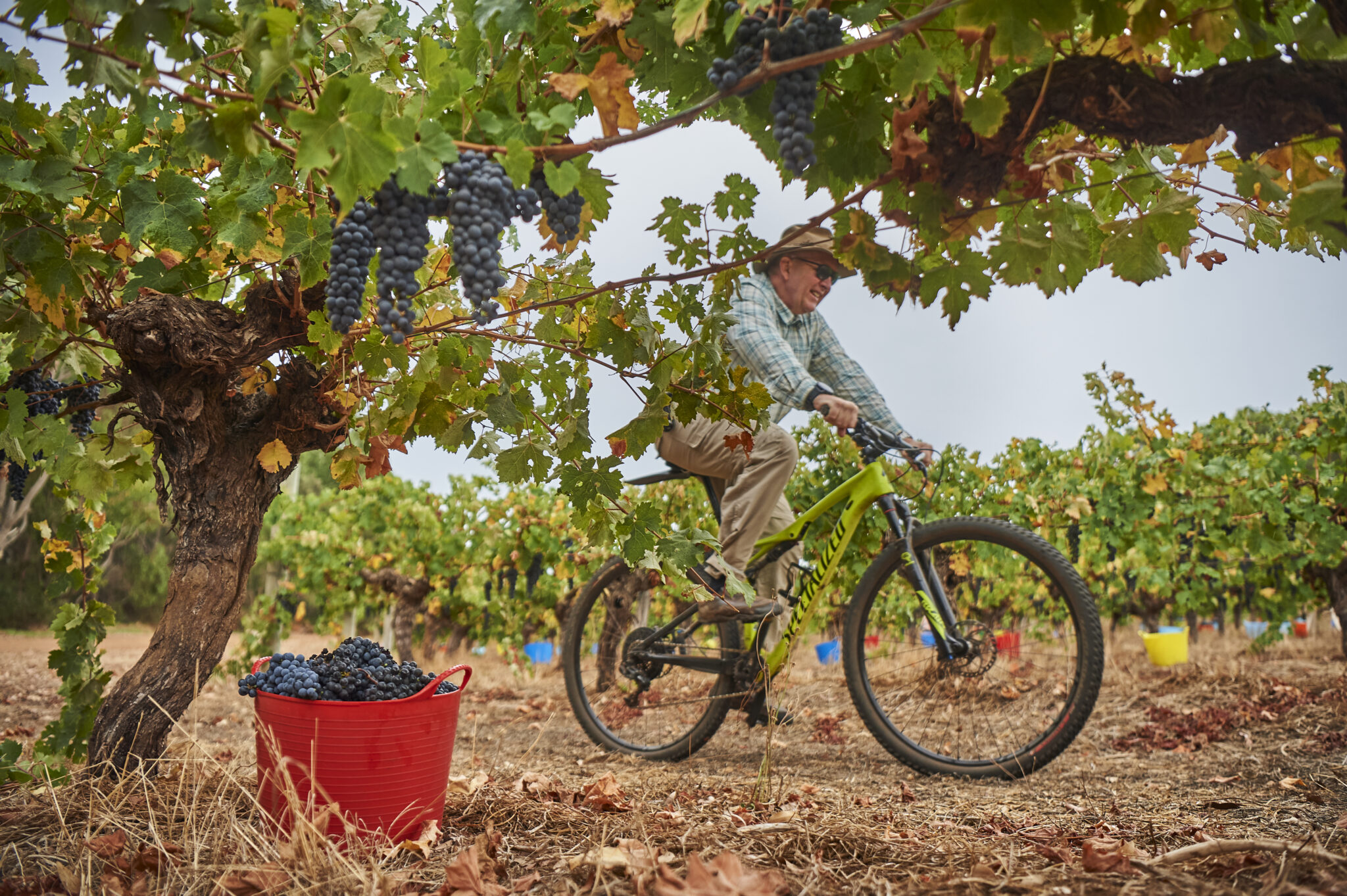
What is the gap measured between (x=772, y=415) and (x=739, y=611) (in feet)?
2.59

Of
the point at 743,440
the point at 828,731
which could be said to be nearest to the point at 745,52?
the point at 743,440

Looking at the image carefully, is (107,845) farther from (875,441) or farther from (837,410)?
(875,441)

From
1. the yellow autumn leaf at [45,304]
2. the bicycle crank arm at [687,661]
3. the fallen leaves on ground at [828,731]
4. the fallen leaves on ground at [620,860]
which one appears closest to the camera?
the fallen leaves on ground at [620,860]

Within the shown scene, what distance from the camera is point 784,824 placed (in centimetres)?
163

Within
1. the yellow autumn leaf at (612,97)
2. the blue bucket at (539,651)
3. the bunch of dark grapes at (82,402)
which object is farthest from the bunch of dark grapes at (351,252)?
the blue bucket at (539,651)

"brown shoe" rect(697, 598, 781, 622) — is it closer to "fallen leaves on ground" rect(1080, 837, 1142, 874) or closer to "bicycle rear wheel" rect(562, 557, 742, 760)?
"bicycle rear wheel" rect(562, 557, 742, 760)

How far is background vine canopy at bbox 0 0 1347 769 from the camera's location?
1136 mm

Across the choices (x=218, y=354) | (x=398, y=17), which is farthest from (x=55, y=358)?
(x=398, y=17)

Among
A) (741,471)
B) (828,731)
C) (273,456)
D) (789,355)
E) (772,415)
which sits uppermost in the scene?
(789,355)

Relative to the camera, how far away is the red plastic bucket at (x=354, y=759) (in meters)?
1.73

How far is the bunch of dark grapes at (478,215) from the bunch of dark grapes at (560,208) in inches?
4.5

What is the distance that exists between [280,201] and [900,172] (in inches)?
56.6

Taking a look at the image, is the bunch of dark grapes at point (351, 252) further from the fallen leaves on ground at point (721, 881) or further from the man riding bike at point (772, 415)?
the man riding bike at point (772, 415)

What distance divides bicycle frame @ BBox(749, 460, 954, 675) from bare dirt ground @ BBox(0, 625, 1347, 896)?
1.55 ft
